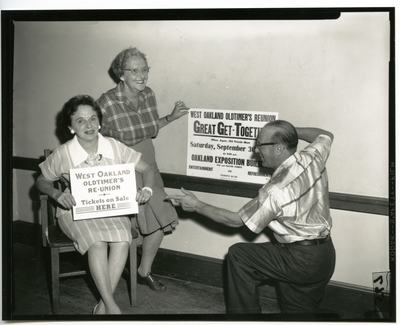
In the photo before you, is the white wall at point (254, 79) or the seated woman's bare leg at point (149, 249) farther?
the seated woman's bare leg at point (149, 249)

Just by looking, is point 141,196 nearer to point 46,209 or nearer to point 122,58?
point 46,209

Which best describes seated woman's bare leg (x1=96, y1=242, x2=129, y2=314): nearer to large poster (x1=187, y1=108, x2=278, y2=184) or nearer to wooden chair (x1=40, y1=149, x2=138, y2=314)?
wooden chair (x1=40, y1=149, x2=138, y2=314)

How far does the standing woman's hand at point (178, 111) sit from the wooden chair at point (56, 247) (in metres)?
1.00

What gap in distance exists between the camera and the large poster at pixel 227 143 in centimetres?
354

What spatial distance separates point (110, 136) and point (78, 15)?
3.10 feet

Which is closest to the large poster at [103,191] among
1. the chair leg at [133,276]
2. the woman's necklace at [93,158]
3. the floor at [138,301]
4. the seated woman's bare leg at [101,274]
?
the woman's necklace at [93,158]

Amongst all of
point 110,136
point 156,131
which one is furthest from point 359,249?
point 110,136

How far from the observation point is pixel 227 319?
3178 mm

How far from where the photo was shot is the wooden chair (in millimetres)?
3377

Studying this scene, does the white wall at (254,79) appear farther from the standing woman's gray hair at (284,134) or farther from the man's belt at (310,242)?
the man's belt at (310,242)

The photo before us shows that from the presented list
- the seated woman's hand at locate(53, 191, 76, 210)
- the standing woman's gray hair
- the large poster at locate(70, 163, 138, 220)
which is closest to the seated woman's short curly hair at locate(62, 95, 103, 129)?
the large poster at locate(70, 163, 138, 220)

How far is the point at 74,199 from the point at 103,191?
0.21 metres

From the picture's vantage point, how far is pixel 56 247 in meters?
3.36

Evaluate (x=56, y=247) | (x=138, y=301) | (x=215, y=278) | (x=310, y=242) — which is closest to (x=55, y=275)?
(x=56, y=247)
